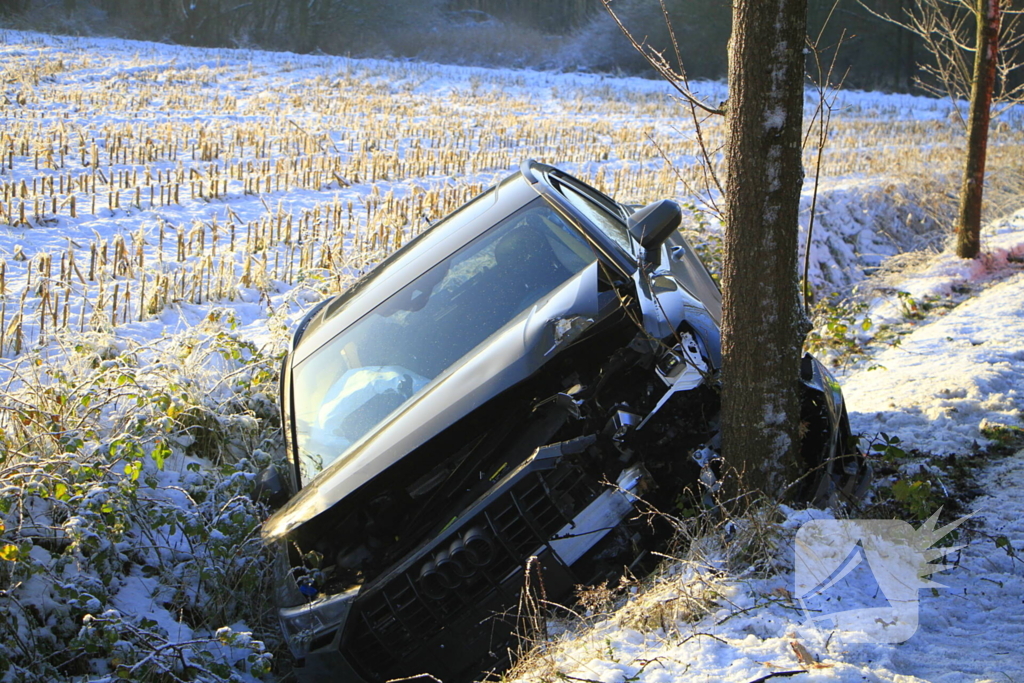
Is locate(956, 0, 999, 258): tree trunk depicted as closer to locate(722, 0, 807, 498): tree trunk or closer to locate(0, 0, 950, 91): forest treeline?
locate(722, 0, 807, 498): tree trunk

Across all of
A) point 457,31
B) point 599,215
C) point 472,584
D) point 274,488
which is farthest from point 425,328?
point 457,31

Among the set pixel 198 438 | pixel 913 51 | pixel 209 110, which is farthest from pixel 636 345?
pixel 913 51

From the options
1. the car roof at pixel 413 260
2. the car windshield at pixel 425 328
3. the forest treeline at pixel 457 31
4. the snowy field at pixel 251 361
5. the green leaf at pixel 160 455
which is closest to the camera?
the snowy field at pixel 251 361

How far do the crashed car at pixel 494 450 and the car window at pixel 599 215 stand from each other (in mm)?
172

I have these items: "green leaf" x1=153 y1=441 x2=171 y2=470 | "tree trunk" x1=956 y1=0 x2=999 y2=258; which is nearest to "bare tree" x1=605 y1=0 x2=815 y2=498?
"green leaf" x1=153 y1=441 x2=171 y2=470

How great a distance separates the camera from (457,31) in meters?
39.6

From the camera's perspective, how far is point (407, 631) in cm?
253

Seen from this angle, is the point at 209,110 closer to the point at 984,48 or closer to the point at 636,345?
the point at 984,48

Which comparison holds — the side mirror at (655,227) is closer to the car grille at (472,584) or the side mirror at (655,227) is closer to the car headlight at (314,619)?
the car grille at (472,584)

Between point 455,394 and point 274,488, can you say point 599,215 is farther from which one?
point 274,488

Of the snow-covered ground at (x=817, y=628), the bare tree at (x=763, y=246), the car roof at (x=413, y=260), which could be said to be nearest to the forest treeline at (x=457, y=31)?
the car roof at (x=413, y=260)

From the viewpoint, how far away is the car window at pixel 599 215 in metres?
3.55

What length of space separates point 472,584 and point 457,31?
40711 mm

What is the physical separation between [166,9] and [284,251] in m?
36.9
